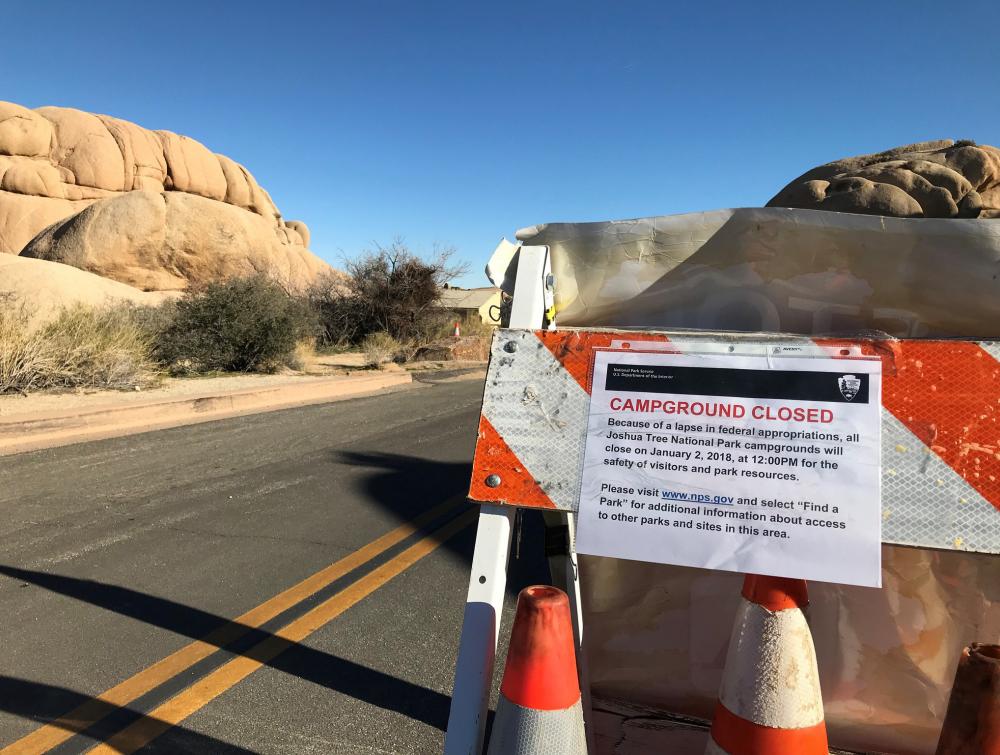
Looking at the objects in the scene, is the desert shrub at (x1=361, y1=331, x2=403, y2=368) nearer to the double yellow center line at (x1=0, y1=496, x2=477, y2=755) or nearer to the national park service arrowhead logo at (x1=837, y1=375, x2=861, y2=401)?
the double yellow center line at (x1=0, y1=496, x2=477, y2=755)

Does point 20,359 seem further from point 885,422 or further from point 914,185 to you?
point 914,185

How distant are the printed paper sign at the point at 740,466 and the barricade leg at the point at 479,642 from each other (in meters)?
0.24

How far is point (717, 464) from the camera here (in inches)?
65.2

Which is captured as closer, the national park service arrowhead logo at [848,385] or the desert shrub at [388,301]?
the national park service arrowhead logo at [848,385]

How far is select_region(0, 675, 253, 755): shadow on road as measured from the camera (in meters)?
2.38

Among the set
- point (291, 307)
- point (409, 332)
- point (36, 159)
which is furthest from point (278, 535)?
point (36, 159)

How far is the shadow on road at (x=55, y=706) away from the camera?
238cm

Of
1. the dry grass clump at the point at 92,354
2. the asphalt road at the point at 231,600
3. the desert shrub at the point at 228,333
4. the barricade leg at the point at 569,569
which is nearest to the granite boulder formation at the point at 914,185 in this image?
the desert shrub at the point at 228,333

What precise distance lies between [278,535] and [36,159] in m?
48.4

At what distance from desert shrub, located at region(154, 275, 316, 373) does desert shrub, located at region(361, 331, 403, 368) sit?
3730mm

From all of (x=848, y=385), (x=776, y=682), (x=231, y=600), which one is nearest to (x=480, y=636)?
(x=776, y=682)

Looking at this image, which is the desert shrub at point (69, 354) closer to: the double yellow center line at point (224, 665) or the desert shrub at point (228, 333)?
the desert shrub at point (228, 333)

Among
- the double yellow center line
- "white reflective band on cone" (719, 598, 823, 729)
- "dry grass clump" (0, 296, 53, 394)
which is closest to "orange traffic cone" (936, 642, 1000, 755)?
"white reflective band on cone" (719, 598, 823, 729)

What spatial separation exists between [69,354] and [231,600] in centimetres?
1026
